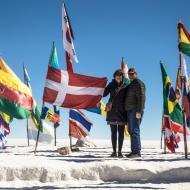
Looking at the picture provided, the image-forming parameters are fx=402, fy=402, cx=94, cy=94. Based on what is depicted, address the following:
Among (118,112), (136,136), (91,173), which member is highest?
(118,112)

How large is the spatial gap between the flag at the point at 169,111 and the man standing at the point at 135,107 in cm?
402

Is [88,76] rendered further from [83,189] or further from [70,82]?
[83,189]

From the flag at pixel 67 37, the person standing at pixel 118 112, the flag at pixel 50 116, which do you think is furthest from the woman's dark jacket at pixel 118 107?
the flag at pixel 50 116

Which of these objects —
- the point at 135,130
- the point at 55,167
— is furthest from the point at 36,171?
the point at 135,130

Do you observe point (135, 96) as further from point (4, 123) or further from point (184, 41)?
point (4, 123)

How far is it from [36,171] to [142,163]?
1.99m

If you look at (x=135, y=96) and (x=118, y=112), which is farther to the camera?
(x=118, y=112)

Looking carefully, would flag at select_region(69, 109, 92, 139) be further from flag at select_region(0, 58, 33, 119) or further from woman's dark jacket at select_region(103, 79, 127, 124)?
woman's dark jacket at select_region(103, 79, 127, 124)

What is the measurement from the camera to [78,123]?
15.3 metres

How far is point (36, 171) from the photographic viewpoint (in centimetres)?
698

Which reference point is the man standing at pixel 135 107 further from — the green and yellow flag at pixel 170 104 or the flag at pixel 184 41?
the green and yellow flag at pixel 170 104

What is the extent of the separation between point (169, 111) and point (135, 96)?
491 centimetres

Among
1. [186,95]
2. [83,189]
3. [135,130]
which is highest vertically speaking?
[186,95]

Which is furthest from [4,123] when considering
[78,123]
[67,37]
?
[67,37]
